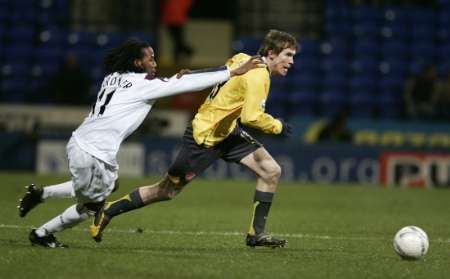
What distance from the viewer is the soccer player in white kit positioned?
7.78 metres

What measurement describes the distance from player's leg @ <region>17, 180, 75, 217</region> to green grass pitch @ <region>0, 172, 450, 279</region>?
0.32 m

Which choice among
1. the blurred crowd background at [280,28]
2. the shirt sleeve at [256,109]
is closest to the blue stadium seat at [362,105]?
the blurred crowd background at [280,28]

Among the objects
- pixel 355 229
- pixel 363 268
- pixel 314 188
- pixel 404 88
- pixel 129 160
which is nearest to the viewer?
pixel 363 268

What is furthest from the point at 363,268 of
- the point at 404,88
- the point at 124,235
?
the point at 404,88

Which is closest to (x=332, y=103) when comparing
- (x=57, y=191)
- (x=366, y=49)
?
(x=366, y=49)

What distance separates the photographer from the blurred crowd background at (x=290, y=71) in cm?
Answer: 1978

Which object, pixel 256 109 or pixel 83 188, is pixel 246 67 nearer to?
pixel 256 109

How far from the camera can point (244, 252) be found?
8250 mm

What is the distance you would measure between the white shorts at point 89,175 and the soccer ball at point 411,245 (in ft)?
8.20

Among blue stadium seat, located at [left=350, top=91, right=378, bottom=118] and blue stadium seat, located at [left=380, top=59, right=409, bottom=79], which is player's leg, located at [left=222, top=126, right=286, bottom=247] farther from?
blue stadium seat, located at [left=380, top=59, right=409, bottom=79]

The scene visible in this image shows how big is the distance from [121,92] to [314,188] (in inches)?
395

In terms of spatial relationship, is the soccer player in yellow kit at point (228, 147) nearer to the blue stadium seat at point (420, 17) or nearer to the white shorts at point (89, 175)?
the white shorts at point (89, 175)

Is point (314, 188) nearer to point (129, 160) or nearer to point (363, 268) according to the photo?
point (129, 160)

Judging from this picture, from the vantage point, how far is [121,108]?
7871mm
